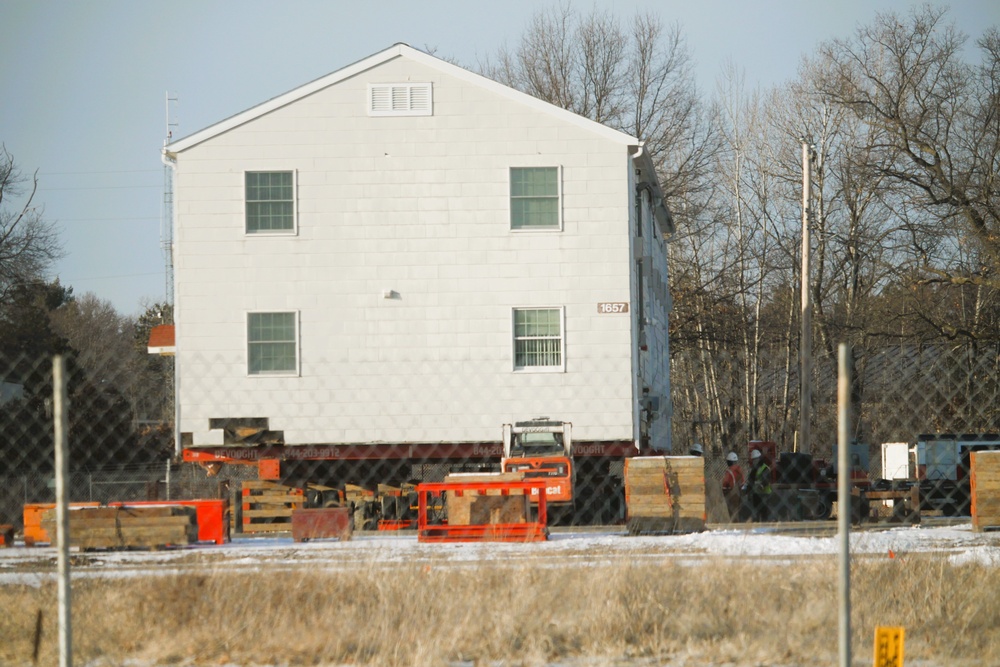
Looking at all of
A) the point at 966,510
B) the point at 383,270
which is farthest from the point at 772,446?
the point at 383,270

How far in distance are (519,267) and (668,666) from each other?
17487 millimetres

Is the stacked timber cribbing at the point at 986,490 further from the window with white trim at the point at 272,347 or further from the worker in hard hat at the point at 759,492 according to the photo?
the window with white trim at the point at 272,347

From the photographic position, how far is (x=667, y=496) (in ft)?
57.5

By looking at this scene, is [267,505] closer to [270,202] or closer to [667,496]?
[270,202]

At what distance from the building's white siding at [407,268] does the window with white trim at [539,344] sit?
17 cm

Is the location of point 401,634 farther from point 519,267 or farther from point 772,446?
point 772,446

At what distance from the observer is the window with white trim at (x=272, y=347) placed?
2456 cm

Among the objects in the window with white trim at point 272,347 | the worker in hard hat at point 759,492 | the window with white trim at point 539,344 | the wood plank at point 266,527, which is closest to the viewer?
the worker in hard hat at point 759,492

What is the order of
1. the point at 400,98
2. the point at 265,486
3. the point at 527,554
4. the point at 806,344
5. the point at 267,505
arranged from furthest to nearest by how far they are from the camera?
the point at 806,344 → the point at 400,98 → the point at 265,486 → the point at 267,505 → the point at 527,554

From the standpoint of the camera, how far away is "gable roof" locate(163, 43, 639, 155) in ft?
81.5

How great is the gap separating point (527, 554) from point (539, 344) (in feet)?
42.6

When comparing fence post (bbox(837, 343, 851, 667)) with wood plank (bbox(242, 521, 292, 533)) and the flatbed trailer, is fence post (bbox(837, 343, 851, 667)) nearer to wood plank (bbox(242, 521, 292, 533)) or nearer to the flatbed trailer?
the flatbed trailer

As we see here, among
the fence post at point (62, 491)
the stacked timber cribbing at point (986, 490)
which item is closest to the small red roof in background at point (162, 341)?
the stacked timber cribbing at point (986, 490)

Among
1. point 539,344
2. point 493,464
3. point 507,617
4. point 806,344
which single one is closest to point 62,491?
point 507,617
